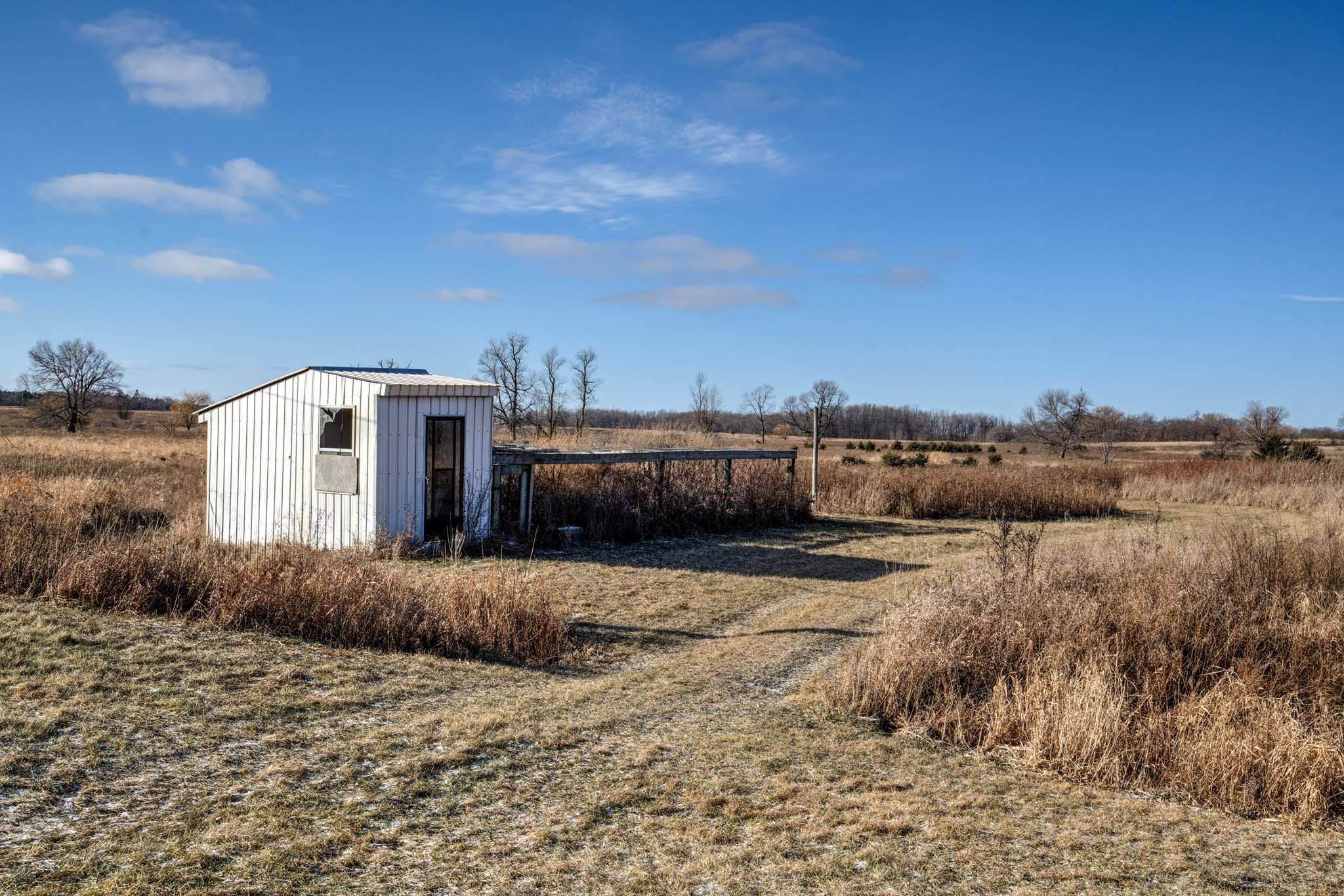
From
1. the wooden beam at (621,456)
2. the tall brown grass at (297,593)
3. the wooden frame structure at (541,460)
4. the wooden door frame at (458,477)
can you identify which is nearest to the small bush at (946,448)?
the wooden beam at (621,456)

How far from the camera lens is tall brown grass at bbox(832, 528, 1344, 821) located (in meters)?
5.13

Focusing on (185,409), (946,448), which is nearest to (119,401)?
(185,409)

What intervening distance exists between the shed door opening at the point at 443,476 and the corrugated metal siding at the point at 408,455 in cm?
12

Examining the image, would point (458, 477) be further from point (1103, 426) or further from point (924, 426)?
point (924, 426)

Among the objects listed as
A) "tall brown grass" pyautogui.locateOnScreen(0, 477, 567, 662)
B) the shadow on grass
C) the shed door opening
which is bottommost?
the shadow on grass

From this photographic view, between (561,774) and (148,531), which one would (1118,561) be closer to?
(561,774)

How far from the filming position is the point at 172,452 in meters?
36.0

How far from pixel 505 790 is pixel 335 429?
28.2 ft

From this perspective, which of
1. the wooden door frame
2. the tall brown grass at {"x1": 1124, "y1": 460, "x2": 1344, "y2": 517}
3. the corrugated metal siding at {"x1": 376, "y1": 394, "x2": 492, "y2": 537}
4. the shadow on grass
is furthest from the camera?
the tall brown grass at {"x1": 1124, "y1": 460, "x2": 1344, "y2": 517}

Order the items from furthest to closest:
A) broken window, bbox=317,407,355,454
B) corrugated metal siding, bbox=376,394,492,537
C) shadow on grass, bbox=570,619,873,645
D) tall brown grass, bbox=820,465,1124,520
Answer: tall brown grass, bbox=820,465,1124,520 < broken window, bbox=317,407,355,454 < corrugated metal siding, bbox=376,394,492,537 < shadow on grass, bbox=570,619,873,645

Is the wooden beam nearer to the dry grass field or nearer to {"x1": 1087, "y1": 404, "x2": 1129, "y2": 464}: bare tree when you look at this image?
the dry grass field

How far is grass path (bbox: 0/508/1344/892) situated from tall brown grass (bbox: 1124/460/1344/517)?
785 inches

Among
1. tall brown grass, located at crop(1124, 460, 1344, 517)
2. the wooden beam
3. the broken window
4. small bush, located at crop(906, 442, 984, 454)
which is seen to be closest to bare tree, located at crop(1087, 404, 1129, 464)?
small bush, located at crop(906, 442, 984, 454)

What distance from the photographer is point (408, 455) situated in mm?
11914
